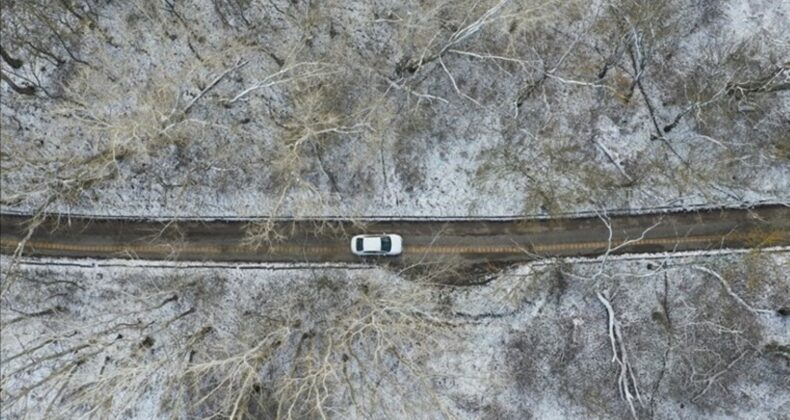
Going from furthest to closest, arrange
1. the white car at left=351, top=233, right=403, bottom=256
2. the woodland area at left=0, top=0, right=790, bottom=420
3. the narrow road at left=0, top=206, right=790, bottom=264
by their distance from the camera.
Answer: the narrow road at left=0, top=206, right=790, bottom=264
the white car at left=351, top=233, right=403, bottom=256
the woodland area at left=0, top=0, right=790, bottom=420

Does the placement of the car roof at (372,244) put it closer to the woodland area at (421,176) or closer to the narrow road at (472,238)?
the narrow road at (472,238)

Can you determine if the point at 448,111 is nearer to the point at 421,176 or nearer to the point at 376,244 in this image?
the point at 421,176

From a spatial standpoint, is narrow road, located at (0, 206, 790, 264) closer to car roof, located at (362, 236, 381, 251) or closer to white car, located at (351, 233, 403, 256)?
white car, located at (351, 233, 403, 256)

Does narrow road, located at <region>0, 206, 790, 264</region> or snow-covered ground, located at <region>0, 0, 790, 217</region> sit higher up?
snow-covered ground, located at <region>0, 0, 790, 217</region>

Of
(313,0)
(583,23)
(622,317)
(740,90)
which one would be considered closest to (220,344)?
(313,0)

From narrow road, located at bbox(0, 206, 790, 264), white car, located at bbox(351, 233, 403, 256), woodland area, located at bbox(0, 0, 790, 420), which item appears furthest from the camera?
narrow road, located at bbox(0, 206, 790, 264)

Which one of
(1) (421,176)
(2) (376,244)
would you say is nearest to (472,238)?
(1) (421,176)

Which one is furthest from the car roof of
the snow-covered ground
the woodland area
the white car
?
the snow-covered ground
